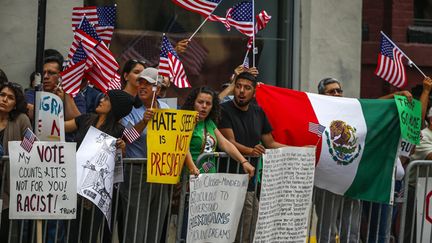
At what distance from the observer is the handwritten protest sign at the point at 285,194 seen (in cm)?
1182

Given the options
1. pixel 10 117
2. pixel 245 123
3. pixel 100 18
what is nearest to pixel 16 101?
pixel 10 117

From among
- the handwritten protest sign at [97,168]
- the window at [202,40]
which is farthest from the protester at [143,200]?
the window at [202,40]

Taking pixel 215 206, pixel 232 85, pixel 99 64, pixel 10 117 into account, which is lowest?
pixel 215 206

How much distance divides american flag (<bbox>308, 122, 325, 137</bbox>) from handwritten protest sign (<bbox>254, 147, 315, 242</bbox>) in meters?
0.29

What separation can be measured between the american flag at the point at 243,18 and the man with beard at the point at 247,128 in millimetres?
1740

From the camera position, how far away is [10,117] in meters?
11.4

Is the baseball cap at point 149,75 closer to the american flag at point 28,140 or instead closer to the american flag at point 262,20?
the american flag at point 28,140

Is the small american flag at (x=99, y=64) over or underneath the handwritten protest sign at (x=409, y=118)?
over

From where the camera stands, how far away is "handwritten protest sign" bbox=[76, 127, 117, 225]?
11.1 metres

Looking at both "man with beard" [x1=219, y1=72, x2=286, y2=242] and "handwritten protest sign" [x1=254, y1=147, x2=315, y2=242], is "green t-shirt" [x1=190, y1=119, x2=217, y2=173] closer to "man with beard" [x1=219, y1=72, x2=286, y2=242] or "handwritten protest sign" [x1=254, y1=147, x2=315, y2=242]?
"man with beard" [x1=219, y1=72, x2=286, y2=242]

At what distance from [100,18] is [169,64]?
2.06 metres

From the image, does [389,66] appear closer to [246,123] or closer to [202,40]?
[246,123]

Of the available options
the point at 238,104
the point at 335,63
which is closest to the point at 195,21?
the point at 335,63

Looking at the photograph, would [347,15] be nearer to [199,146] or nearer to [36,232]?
[199,146]
